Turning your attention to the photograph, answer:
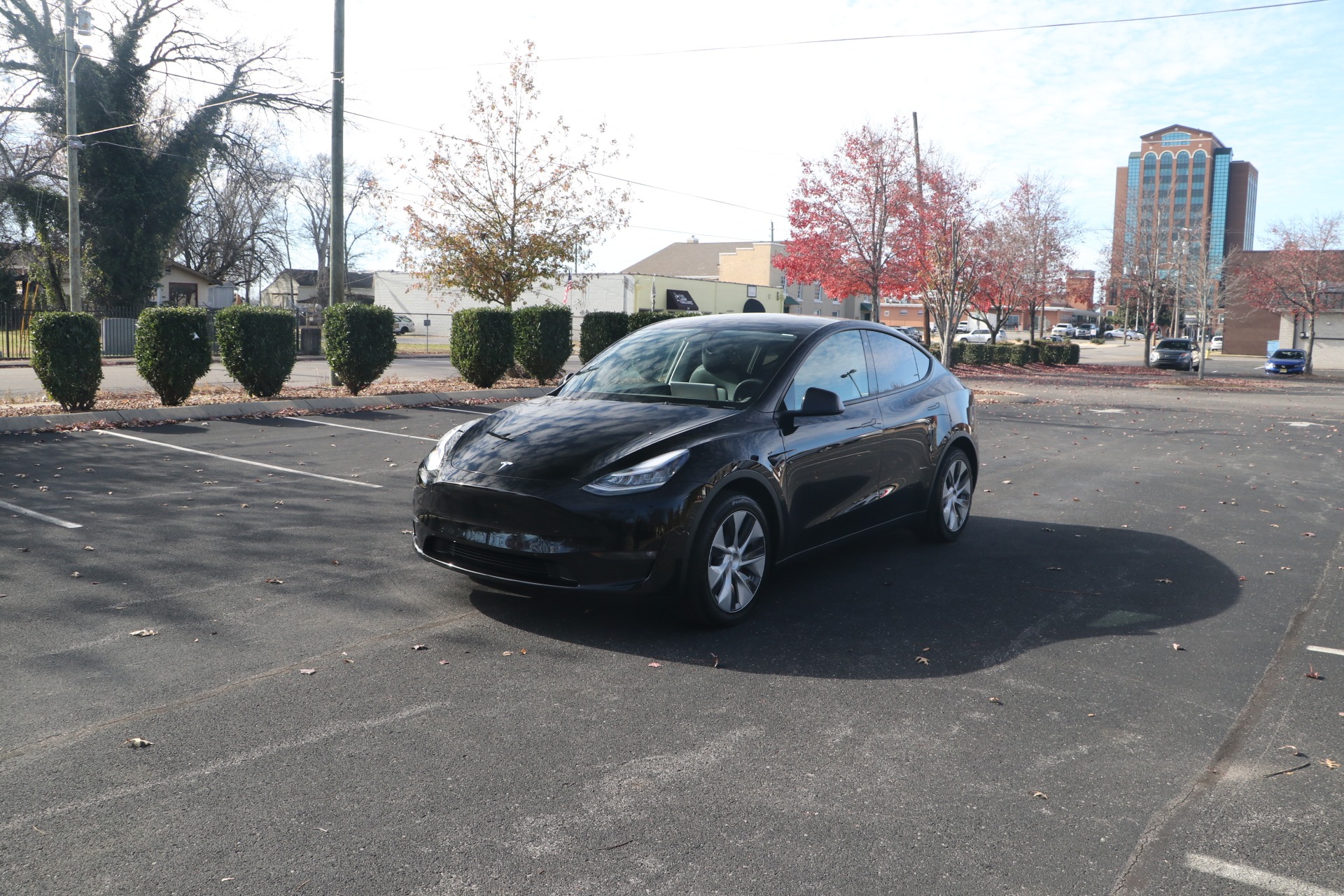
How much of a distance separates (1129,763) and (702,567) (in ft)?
6.68

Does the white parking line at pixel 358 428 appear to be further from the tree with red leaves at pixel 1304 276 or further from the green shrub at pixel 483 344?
the tree with red leaves at pixel 1304 276

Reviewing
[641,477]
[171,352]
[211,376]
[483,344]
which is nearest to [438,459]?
[641,477]

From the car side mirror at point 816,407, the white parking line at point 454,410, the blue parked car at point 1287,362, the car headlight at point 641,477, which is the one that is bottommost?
the white parking line at point 454,410

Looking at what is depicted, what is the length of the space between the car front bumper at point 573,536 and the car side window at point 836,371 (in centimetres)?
129

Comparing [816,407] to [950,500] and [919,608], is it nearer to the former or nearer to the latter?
[919,608]

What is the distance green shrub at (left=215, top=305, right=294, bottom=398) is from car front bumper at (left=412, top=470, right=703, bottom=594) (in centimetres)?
1204

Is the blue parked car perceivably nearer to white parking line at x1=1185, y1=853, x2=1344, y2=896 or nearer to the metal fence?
the metal fence

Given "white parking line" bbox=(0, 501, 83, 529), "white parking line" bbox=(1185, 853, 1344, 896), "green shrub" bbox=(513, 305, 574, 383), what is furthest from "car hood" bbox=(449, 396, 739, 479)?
"green shrub" bbox=(513, 305, 574, 383)

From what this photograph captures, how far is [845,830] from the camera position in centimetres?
320

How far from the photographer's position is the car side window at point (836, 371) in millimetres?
5918

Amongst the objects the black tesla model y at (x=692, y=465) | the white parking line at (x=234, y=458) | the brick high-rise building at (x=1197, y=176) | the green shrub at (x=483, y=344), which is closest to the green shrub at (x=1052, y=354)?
the green shrub at (x=483, y=344)

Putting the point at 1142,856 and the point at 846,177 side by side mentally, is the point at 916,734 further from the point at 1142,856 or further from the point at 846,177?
the point at 846,177

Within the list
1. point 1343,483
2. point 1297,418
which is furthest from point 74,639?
point 1297,418

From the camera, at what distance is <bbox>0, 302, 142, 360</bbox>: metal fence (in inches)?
1105
